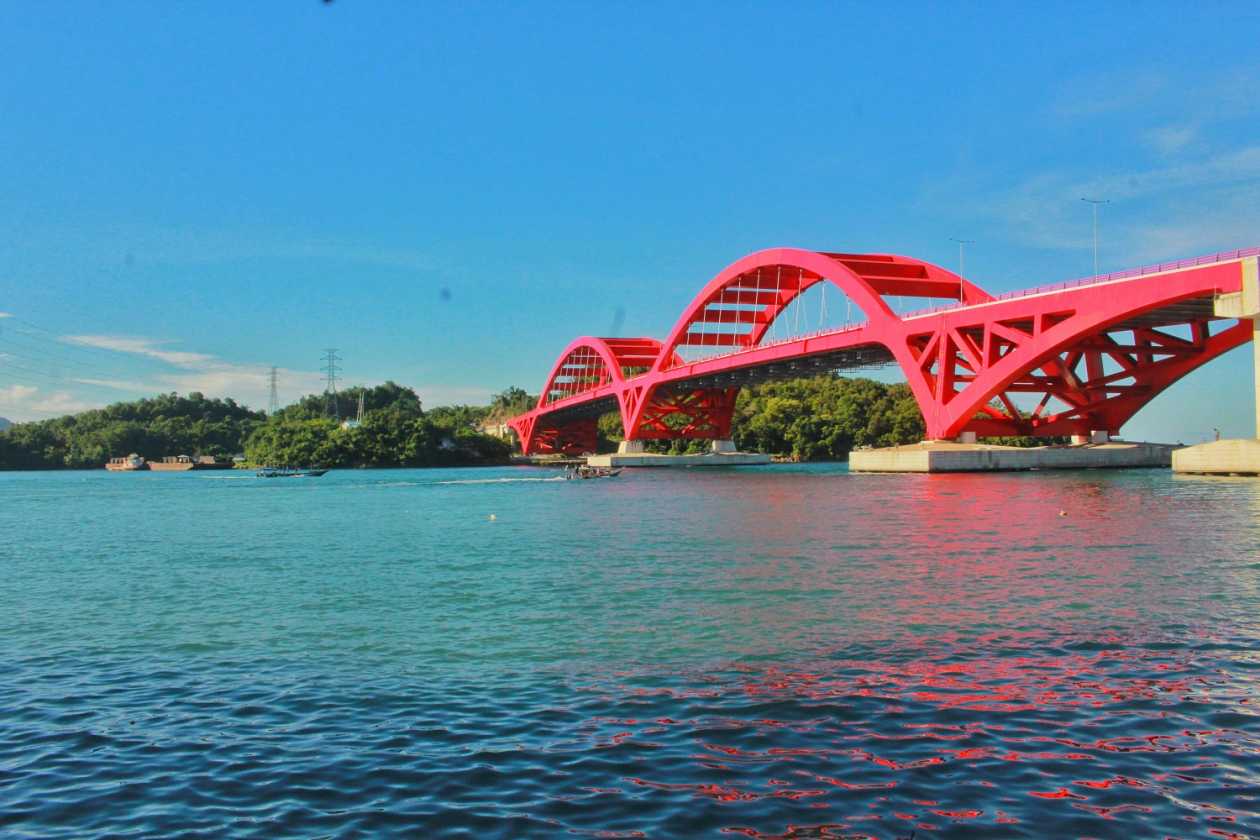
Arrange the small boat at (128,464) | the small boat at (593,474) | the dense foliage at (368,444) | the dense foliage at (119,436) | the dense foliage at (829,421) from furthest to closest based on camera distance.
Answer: the dense foliage at (119,436), the small boat at (128,464), the dense foliage at (368,444), the dense foliage at (829,421), the small boat at (593,474)

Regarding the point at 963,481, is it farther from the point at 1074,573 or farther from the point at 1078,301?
the point at 1074,573

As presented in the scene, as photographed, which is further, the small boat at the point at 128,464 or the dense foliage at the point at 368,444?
the small boat at the point at 128,464

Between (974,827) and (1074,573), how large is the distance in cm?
1301

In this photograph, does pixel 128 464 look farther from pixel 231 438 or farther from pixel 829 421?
pixel 829 421

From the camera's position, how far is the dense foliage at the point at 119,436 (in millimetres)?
162250

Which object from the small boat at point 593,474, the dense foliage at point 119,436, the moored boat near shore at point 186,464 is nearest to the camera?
the small boat at point 593,474

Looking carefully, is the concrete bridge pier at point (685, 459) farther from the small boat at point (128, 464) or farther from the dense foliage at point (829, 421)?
the small boat at point (128, 464)

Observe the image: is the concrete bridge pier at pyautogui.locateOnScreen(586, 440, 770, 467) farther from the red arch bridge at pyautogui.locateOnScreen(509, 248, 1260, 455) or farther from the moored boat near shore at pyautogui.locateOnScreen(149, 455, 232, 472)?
the moored boat near shore at pyautogui.locateOnScreen(149, 455, 232, 472)

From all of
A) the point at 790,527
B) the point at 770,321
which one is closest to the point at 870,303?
the point at 770,321

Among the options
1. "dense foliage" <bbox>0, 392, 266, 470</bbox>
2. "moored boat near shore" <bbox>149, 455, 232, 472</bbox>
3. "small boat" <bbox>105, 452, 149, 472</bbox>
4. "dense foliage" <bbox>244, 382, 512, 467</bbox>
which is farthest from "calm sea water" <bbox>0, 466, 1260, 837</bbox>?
"dense foliage" <bbox>0, 392, 266, 470</bbox>

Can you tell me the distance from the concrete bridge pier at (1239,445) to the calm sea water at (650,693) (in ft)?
92.5

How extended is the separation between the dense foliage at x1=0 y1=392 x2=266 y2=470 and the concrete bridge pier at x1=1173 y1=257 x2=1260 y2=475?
149643 mm

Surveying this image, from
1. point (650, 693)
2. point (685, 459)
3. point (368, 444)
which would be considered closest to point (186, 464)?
point (368, 444)

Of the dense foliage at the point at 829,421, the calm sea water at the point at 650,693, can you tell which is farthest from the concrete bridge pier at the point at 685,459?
the calm sea water at the point at 650,693
